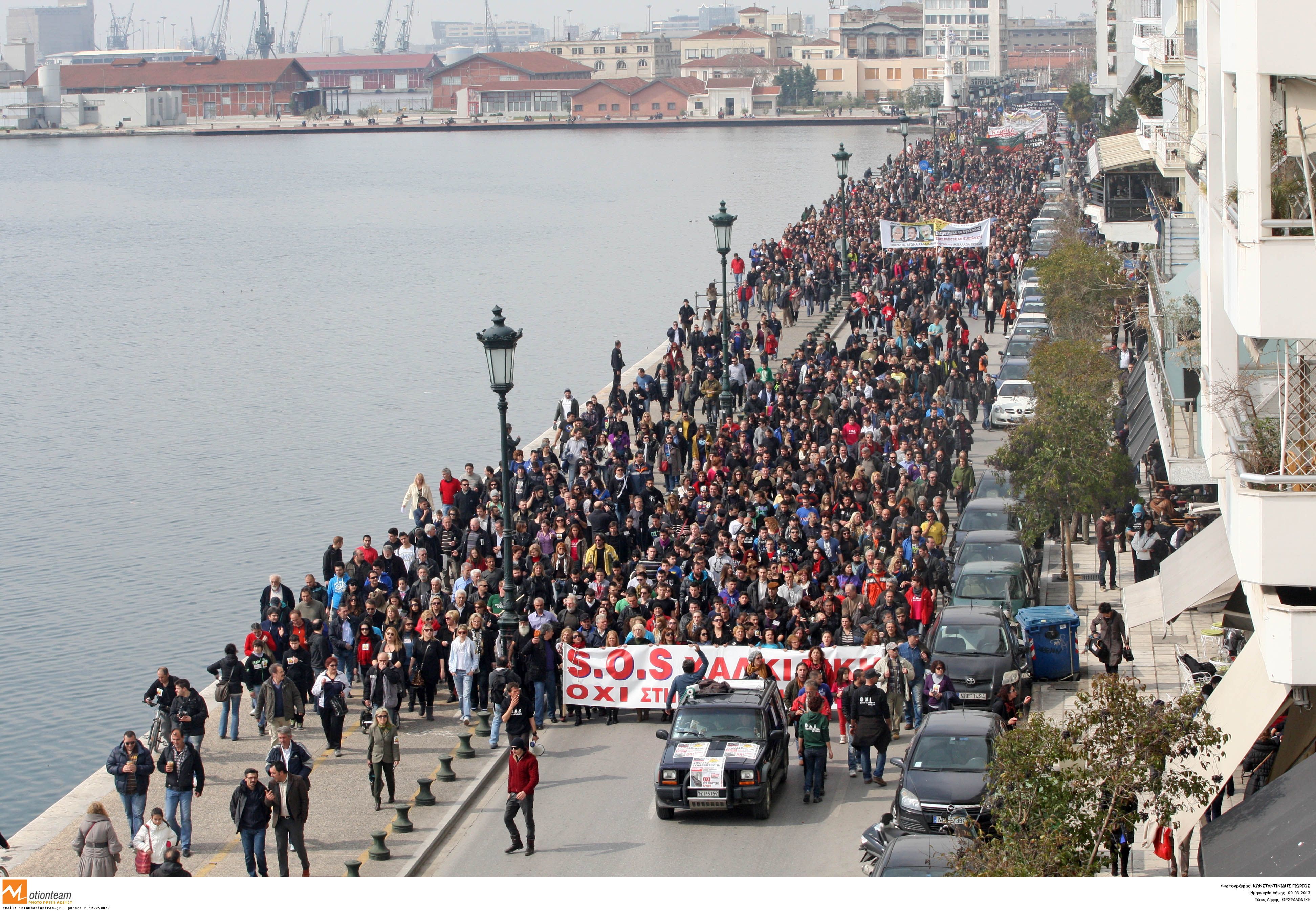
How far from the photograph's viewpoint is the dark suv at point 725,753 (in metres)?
17.6

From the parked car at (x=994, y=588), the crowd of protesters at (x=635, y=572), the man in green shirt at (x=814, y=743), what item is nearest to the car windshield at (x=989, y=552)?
the crowd of protesters at (x=635, y=572)

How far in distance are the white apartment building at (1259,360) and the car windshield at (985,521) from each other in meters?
7.73

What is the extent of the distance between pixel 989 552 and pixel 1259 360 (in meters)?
8.63

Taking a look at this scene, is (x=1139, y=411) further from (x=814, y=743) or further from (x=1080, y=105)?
(x=1080, y=105)

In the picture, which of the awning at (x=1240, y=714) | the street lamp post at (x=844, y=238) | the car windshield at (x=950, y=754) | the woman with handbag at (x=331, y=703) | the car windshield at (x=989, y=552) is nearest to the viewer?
the awning at (x=1240, y=714)

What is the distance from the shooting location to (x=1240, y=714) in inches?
624

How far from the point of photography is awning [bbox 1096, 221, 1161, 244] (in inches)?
1943

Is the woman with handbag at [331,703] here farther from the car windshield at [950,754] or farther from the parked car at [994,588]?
the parked car at [994,588]

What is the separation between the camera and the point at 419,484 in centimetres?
3031

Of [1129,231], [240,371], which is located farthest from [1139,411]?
[240,371]

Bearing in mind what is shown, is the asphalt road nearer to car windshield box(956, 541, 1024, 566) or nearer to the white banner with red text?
the white banner with red text

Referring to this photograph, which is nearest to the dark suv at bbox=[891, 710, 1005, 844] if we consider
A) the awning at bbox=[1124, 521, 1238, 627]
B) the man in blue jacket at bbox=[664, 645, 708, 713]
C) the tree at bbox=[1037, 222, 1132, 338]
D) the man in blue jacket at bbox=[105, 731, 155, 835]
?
the man in blue jacket at bbox=[664, 645, 708, 713]

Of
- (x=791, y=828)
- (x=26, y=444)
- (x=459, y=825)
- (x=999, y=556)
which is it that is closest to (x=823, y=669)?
(x=791, y=828)
